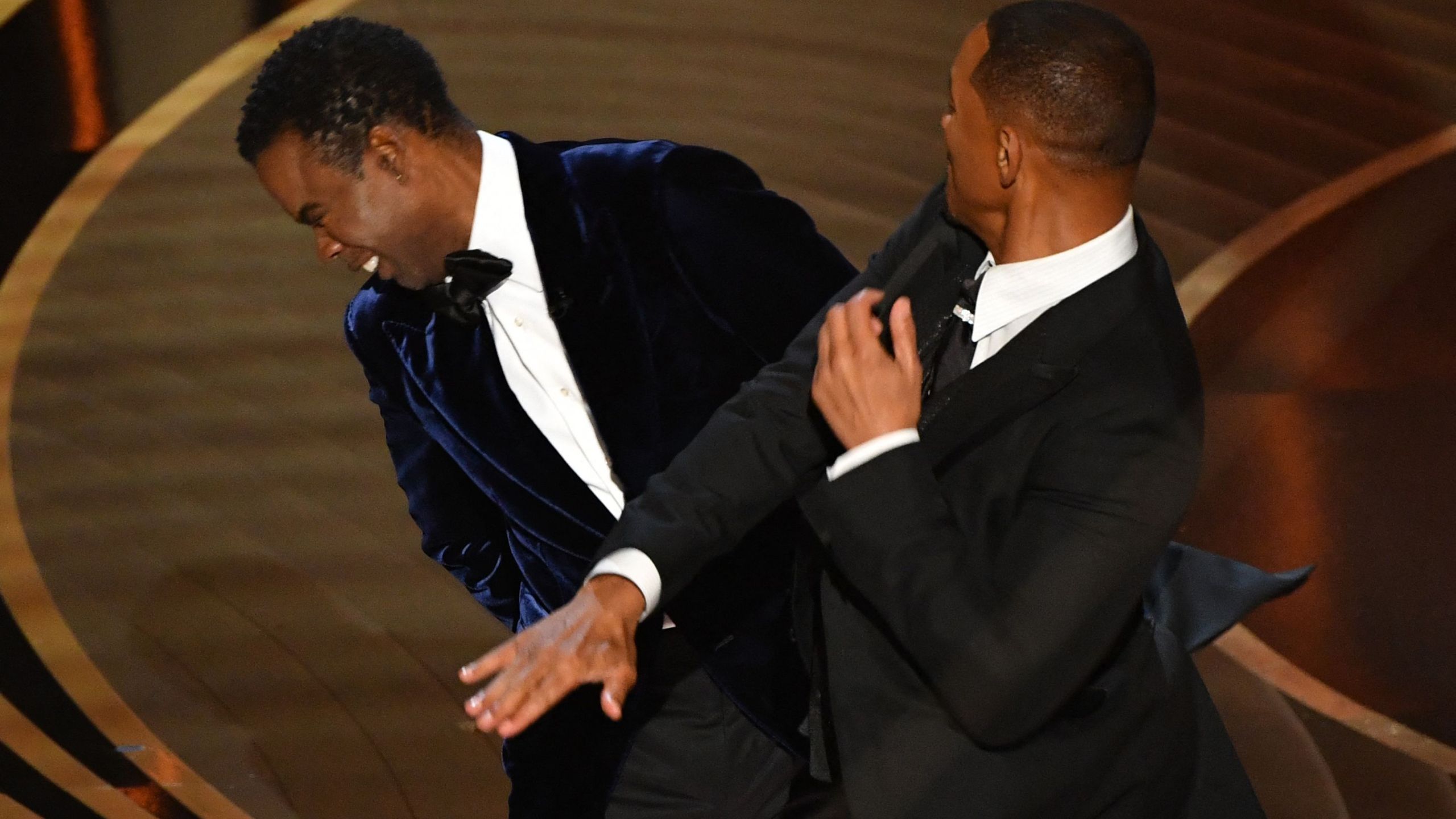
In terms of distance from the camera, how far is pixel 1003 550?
4.48 ft

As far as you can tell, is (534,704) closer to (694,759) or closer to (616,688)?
(616,688)

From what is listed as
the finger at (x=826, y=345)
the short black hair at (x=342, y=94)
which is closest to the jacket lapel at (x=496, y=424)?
the short black hair at (x=342, y=94)

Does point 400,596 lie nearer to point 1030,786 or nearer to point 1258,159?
point 1030,786

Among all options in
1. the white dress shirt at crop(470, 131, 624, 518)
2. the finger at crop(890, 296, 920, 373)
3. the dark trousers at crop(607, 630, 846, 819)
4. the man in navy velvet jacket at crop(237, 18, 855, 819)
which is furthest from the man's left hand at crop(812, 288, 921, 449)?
the dark trousers at crop(607, 630, 846, 819)

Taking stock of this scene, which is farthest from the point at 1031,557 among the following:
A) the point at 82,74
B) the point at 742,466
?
the point at 82,74

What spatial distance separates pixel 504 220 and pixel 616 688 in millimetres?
767

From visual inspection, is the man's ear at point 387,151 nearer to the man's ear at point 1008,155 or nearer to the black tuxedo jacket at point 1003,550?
the black tuxedo jacket at point 1003,550

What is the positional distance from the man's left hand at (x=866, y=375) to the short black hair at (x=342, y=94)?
2.71 feet

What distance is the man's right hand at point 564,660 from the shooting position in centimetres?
144

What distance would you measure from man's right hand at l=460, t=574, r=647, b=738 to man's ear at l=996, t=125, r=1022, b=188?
540mm

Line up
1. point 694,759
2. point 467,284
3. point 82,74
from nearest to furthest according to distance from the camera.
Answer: point 467,284, point 694,759, point 82,74

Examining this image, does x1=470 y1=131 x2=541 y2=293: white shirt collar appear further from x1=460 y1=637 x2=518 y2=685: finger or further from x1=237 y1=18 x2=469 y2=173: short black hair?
x1=460 y1=637 x2=518 y2=685: finger

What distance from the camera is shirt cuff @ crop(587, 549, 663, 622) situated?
60.9 inches

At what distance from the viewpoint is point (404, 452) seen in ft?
7.34
